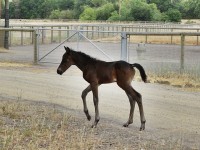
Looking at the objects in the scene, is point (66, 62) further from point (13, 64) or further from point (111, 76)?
point (13, 64)

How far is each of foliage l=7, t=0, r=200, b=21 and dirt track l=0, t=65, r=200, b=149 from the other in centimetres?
8994

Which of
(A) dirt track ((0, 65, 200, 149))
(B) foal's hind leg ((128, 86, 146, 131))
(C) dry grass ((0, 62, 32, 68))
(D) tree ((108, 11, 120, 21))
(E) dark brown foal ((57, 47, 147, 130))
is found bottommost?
(A) dirt track ((0, 65, 200, 149))

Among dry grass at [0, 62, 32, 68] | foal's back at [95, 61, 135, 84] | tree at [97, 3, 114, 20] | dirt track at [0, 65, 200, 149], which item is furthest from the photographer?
tree at [97, 3, 114, 20]

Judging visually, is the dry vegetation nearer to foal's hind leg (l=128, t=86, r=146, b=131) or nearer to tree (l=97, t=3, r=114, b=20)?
foal's hind leg (l=128, t=86, r=146, b=131)

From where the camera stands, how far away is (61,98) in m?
13.6

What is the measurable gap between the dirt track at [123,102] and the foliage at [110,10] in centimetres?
8994

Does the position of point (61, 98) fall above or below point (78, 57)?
below

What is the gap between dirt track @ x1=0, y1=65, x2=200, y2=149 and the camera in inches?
383

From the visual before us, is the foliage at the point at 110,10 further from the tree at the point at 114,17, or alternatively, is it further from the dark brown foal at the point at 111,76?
the dark brown foal at the point at 111,76

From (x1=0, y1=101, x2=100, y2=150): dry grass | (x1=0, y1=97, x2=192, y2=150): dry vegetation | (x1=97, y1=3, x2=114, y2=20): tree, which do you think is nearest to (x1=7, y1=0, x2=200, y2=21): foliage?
(x1=97, y1=3, x2=114, y2=20): tree

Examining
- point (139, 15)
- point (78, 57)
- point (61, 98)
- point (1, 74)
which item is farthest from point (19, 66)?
point (139, 15)

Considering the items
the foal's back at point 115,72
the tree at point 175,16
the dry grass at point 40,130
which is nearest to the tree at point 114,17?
the tree at point 175,16

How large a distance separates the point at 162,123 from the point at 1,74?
9381mm

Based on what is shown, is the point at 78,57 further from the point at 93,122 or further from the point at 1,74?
the point at 1,74
